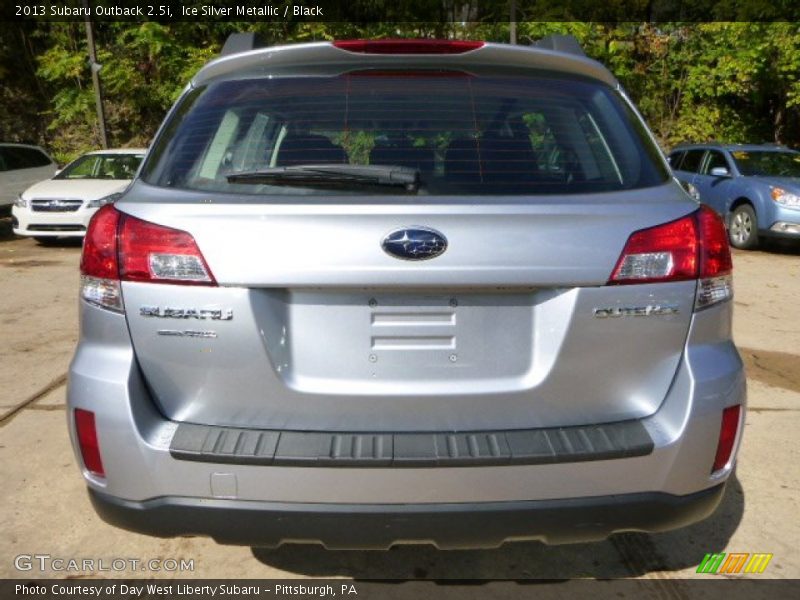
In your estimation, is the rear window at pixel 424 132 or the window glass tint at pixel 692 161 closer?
the rear window at pixel 424 132

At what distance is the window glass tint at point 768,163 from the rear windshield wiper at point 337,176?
10.8 meters

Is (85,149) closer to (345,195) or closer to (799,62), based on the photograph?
(799,62)

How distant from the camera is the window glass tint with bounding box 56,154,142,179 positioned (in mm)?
12461

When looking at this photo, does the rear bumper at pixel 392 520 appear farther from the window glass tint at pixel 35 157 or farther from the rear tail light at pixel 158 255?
the window glass tint at pixel 35 157

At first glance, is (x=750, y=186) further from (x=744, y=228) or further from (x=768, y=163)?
(x=768, y=163)

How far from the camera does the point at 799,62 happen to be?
17266 millimetres

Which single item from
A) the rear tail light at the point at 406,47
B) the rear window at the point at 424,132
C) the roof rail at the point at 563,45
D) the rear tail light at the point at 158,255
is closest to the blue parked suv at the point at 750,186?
the roof rail at the point at 563,45

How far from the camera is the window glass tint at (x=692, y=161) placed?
41.1 ft

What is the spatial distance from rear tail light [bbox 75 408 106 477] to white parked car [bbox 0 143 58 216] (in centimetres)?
1283

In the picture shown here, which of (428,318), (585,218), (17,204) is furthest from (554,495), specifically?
(17,204)

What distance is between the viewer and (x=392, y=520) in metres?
1.95

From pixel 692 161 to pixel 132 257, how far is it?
40.9 feet

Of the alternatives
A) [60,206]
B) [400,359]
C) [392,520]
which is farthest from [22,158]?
[392,520]

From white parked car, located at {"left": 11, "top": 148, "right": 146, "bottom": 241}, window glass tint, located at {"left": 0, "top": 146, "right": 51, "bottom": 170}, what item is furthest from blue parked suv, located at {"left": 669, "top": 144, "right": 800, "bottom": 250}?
window glass tint, located at {"left": 0, "top": 146, "right": 51, "bottom": 170}
